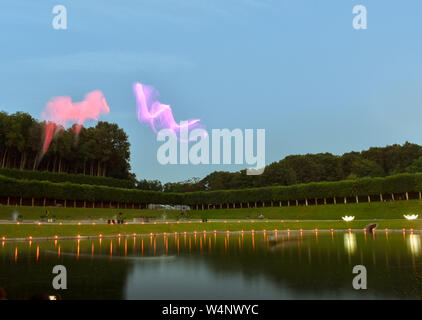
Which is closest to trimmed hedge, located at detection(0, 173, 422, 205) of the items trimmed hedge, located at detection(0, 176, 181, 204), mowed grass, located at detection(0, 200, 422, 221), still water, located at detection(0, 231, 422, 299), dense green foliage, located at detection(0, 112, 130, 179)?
trimmed hedge, located at detection(0, 176, 181, 204)

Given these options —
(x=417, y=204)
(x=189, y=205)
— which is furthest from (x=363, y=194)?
(x=189, y=205)

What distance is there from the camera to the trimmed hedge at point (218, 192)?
53.5 m

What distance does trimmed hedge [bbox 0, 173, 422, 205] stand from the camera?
53503mm

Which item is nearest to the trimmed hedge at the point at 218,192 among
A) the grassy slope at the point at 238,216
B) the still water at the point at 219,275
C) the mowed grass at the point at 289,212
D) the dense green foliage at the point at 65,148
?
the mowed grass at the point at 289,212

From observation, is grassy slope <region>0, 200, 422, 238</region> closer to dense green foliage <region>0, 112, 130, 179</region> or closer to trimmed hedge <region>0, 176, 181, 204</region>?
trimmed hedge <region>0, 176, 181, 204</region>

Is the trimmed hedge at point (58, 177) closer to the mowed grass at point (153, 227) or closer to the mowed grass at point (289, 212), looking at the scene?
the mowed grass at point (289, 212)

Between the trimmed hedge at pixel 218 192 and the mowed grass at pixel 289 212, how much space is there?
11.3 ft

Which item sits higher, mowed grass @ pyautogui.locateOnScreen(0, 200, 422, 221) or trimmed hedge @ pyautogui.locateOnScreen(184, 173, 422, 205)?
trimmed hedge @ pyautogui.locateOnScreen(184, 173, 422, 205)

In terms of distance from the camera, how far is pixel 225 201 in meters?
75.9

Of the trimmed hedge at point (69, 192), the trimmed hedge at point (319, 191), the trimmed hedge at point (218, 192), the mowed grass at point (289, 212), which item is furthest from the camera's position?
the trimmed hedge at point (319, 191)

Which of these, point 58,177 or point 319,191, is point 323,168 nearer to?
point 319,191

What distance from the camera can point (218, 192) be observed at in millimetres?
77812

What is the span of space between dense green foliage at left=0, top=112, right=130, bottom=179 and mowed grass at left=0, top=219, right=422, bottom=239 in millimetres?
50092
